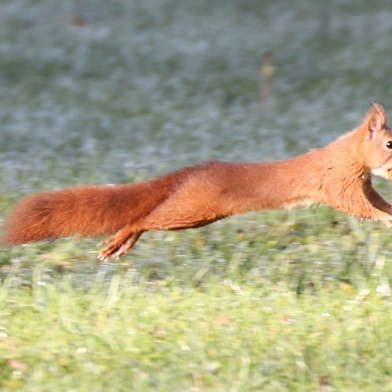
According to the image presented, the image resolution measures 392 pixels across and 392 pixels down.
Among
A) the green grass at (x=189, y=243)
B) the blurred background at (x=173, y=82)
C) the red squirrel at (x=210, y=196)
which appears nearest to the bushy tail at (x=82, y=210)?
the red squirrel at (x=210, y=196)

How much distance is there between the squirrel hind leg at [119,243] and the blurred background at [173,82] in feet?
5.08

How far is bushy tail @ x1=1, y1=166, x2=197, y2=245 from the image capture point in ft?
14.1

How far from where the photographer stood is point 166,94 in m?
9.54

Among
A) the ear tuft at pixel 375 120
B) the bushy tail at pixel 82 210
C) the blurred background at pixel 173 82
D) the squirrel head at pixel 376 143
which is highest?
the ear tuft at pixel 375 120

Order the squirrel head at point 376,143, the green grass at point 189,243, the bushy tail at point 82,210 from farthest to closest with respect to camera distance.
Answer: the squirrel head at point 376,143 → the bushy tail at point 82,210 → the green grass at point 189,243

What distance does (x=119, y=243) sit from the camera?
4.46 metres

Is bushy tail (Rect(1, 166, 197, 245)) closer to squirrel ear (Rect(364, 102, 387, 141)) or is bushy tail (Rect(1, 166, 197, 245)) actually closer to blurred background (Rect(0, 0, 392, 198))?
squirrel ear (Rect(364, 102, 387, 141))

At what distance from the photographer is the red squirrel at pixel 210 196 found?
4.35 metres

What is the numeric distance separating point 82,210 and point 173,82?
19.0 ft

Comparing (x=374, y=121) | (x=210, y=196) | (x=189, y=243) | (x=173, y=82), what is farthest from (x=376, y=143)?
(x=173, y=82)

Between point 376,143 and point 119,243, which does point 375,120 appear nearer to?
point 376,143

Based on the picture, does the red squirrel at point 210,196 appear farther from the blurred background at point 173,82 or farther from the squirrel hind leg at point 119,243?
the blurred background at point 173,82

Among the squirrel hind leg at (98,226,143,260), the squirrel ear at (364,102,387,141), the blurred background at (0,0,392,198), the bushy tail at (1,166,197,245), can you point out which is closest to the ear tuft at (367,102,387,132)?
the squirrel ear at (364,102,387,141)

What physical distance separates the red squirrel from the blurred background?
153 cm
